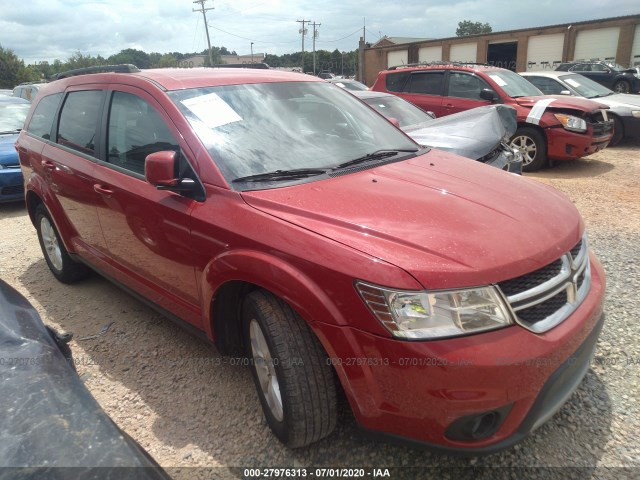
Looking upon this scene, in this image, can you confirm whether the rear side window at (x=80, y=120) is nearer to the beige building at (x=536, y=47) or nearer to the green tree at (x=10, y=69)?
the beige building at (x=536, y=47)

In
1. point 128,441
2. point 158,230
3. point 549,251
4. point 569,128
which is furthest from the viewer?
point 569,128

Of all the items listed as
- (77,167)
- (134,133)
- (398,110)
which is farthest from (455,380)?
(398,110)

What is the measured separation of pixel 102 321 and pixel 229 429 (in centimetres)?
173

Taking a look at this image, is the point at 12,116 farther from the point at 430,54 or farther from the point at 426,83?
the point at 430,54

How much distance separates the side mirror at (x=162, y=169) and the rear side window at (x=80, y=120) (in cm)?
123

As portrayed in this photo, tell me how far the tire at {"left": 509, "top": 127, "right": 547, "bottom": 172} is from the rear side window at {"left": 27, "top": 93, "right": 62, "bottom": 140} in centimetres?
680

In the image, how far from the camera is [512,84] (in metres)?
8.55

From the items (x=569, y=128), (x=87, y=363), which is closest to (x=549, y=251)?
(x=87, y=363)

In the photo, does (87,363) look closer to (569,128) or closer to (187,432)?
(187,432)

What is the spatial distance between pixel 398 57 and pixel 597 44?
592 inches

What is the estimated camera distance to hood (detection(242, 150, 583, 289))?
68.8 inches

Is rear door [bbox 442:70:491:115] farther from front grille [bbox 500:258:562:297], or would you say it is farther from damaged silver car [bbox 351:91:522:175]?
front grille [bbox 500:258:562:297]

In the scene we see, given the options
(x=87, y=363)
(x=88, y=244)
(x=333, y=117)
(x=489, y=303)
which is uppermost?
(x=333, y=117)

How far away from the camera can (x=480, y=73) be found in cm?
843
